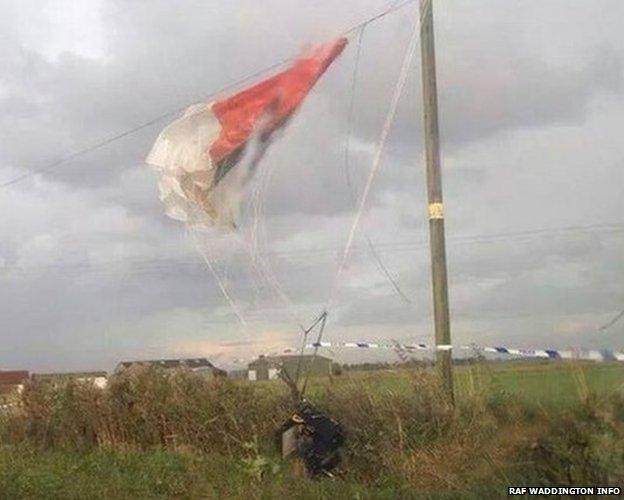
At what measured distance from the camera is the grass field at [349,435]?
6992 mm

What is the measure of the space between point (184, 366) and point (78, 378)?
6.77ft

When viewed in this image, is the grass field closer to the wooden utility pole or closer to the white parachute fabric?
the wooden utility pole

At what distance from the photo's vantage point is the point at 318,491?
31.1 ft

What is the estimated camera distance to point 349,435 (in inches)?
409

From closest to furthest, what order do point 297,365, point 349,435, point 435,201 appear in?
point 349,435
point 297,365
point 435,201

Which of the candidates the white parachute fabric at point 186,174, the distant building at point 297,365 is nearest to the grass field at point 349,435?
the distant building at point 297,365

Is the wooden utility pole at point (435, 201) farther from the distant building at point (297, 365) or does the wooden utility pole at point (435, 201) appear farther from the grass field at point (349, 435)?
the distant building at point (297, 365)

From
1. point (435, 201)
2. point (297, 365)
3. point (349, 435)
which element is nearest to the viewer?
point (349, 435)

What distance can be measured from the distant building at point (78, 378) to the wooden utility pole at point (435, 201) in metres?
5.63

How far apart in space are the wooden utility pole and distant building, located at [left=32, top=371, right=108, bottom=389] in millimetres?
5626

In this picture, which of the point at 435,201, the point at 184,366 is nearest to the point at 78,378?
the point at 184,366

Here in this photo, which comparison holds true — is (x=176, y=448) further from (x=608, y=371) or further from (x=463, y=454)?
(x=608, y=371)

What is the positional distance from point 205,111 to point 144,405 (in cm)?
449

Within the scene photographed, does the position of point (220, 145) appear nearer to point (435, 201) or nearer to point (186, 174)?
point (186, 174)
